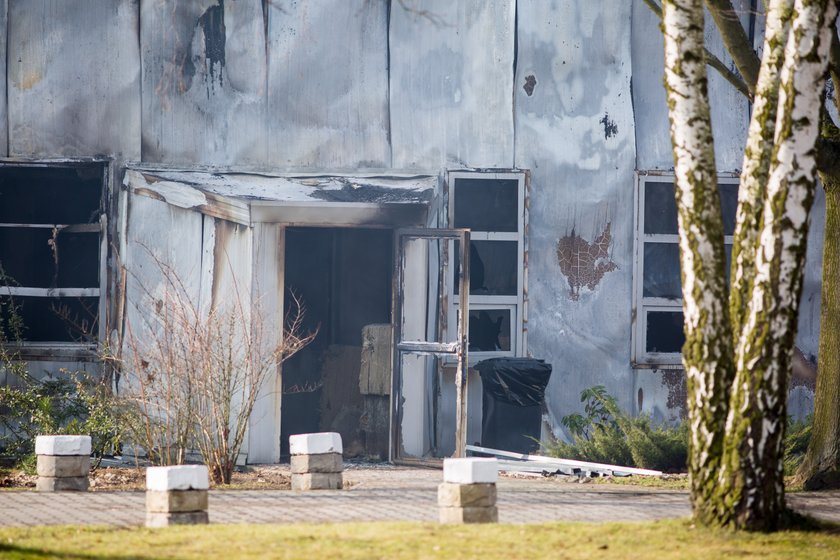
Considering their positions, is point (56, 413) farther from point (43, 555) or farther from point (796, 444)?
point (796, 444)

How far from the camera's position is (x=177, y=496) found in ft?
26.7

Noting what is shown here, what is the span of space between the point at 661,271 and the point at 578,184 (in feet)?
4.57

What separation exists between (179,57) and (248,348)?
13.0 ft

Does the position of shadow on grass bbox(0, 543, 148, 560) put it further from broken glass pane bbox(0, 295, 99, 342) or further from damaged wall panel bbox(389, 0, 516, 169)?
damaged wall panel bbox(389, 0, 516, 169)

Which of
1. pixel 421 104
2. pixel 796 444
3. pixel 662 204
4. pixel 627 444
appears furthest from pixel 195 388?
pixel 662 204

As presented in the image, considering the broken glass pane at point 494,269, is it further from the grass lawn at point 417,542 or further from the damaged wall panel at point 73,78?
the grass lawn at point 417,542

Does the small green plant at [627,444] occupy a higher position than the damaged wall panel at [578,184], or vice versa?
the damaged wall panel at [578,184]

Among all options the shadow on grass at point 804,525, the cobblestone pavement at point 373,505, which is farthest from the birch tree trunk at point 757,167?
the cobblestone pavement at point 373,505

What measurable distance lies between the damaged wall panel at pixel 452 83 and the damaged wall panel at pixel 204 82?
60.1 inches

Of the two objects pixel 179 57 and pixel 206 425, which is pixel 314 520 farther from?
pixel 179 57

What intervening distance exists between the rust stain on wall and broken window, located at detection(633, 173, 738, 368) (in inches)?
14.1

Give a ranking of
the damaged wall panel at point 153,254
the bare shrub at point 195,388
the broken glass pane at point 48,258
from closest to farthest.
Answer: the bare shrub at point 195,388 → the damaged wall panel at point 153,254 → the broken glass pane at point 48,258

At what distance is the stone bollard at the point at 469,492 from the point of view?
8.16 metres

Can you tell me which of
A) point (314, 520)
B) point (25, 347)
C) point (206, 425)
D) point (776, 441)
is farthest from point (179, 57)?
point (776, 441)
